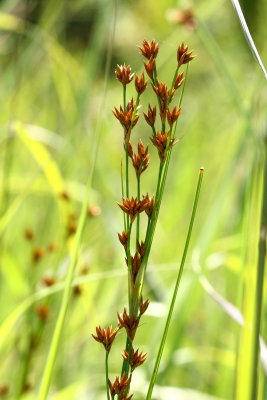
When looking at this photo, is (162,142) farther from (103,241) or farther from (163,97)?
(103,241)

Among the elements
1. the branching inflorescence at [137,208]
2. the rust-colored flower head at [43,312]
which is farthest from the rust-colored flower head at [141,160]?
the rust-colored flower head at [43,312]

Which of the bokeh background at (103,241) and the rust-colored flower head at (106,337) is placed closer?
the rust-colored flower head at (106,337)

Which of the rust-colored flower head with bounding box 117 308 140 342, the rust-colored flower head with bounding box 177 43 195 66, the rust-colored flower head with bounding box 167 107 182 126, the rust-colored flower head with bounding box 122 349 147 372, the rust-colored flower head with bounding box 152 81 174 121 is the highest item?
the rust-colored flower head with bounding box 177 43 195 66

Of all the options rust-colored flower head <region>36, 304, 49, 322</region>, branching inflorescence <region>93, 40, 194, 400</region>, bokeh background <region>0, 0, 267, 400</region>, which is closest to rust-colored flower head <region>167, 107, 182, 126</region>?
branching inflorescence <region>93, 40, 194, 400</region>

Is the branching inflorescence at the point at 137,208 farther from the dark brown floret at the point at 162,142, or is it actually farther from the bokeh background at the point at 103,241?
the bokeh background at the point at 103,241

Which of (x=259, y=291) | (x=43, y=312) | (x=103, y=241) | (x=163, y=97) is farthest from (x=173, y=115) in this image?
(x=103, y=241)

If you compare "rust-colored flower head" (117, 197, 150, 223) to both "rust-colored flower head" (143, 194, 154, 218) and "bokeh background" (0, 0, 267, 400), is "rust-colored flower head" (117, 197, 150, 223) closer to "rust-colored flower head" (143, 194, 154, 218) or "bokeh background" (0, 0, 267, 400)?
"rust-colored flower head" (143, 194, 154, 218)

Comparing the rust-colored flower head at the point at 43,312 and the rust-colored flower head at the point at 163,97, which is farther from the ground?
the rust-colored flower head at the point at 163,97

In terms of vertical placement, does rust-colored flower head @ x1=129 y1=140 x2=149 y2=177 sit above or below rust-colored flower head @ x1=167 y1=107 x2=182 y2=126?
below

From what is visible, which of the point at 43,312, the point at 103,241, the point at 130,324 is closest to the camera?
the point at 130,324

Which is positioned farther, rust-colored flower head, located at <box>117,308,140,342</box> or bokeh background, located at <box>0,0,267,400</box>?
bokeh background, located at <box>0,0,267,400</box>

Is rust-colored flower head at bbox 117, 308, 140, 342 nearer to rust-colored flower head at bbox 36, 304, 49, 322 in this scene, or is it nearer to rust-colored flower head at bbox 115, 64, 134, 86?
rust-colored flower head at bbox 115, 64, 134, 86

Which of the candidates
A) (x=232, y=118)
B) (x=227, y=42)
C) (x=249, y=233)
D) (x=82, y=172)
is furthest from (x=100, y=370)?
(x=227, y=42)
